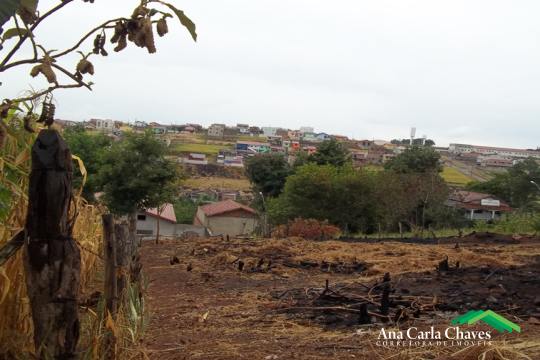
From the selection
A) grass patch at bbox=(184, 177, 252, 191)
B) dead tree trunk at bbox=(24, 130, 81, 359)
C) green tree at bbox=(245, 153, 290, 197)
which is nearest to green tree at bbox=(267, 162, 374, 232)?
green tree at bbox=(245, 153, 290, 197)

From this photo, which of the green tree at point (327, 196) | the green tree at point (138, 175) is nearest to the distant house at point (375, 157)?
the green tree at point (327, 196)

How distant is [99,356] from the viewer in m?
3.13

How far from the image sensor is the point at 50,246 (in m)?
2.36

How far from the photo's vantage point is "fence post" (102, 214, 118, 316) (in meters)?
3.95

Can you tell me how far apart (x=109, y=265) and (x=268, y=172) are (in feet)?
94.1

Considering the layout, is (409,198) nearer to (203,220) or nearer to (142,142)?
(142,142)

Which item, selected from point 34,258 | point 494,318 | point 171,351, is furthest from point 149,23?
point 494,318

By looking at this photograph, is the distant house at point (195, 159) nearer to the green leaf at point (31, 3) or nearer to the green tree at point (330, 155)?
the green tree at point (330, 155)

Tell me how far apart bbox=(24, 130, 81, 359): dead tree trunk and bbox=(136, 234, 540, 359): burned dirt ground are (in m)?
1.45

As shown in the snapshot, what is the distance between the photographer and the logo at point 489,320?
155 inches

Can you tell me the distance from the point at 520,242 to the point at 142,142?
11.0 m

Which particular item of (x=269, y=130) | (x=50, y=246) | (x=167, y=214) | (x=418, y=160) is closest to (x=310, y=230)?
(x=167, y=214)

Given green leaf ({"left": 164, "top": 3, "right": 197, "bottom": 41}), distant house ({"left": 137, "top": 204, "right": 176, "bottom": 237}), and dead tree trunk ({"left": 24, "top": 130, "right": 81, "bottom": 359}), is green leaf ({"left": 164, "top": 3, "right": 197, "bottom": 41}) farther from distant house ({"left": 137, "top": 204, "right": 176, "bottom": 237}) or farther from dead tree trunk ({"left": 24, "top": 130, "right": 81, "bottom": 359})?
distant house ({"left": 137, "top": 204, "right": 176, "bottom": 237})

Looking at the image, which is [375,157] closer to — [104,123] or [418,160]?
[418,160]
